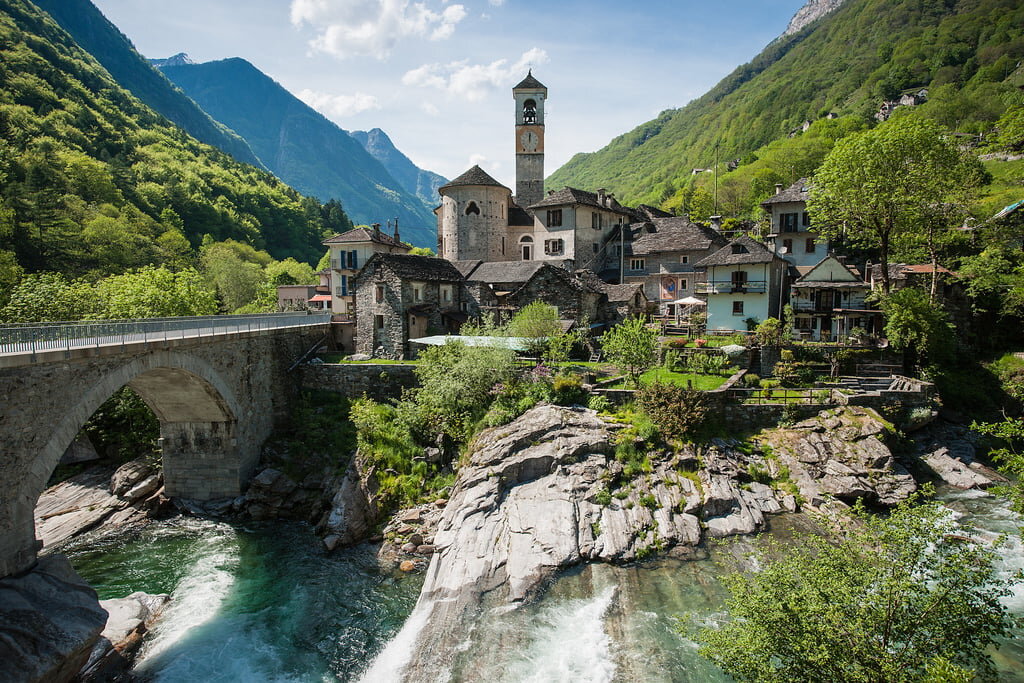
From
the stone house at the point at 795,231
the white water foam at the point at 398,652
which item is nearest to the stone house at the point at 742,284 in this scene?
the stone house at the point at 795,231

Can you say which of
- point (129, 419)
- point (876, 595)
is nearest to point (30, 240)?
point (129, 419)

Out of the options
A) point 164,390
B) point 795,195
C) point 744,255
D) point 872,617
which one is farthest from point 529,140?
point 872,617

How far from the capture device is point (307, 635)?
650 inches

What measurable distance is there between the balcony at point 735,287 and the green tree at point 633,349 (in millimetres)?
11479

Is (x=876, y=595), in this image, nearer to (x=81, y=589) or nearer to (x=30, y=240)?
(x=81, y=589)

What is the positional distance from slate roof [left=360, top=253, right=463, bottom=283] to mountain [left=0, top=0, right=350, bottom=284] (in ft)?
76.9

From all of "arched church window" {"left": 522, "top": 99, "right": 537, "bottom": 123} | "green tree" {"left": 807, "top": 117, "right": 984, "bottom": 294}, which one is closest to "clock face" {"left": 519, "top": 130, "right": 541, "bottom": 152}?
"arched church window" {"left": 522, "top": 99, "right": 537, "bottom": 123}

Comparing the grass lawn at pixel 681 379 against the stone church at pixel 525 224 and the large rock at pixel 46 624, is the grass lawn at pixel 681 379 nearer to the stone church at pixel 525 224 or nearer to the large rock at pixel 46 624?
the stone church at pixel 525 224

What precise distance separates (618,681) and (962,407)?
1135 inches

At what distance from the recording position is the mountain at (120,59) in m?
146

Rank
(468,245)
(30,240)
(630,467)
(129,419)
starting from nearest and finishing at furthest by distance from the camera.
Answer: (630,467)
(129,419)
(30,240)
(468,245)

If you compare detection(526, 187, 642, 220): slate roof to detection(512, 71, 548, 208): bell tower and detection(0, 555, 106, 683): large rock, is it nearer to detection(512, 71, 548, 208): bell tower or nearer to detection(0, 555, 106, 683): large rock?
detection(512, 71, 548, 208): bell tower

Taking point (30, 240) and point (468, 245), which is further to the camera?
point (468, 245)

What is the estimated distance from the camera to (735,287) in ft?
120
